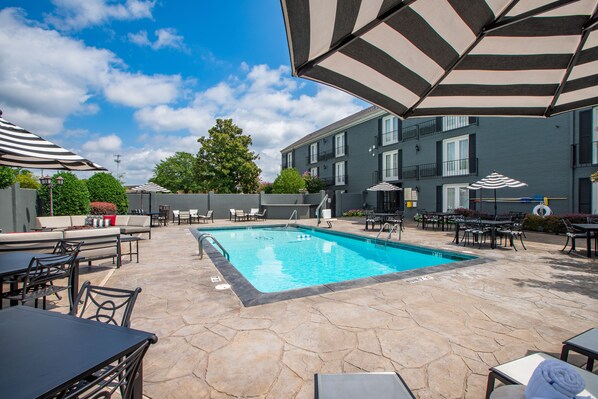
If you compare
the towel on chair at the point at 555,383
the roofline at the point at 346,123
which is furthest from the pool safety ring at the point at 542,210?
the towel on chair at the point at 555,383

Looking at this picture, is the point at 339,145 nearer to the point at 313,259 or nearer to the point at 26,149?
the point at 313,259

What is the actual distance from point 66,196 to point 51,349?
12512 mm

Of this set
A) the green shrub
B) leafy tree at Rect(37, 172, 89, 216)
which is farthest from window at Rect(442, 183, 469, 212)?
leafy tree at Rect(37, 172, 89, 216)

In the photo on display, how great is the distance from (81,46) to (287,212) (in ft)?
46.9

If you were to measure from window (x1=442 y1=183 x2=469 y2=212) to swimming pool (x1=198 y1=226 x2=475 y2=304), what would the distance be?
8.56 m

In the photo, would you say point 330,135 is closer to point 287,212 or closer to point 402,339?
point 287,212

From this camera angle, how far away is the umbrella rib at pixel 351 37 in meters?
1.86

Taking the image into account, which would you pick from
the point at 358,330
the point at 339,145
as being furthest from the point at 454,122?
the point at 358,330

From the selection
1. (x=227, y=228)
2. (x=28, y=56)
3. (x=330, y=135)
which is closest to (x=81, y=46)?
(x=28, y=56)

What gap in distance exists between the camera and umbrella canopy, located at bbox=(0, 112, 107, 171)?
393 cm

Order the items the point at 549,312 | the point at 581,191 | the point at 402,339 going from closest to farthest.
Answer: the point at 402,339, the point at 549,312, the point at 581,191

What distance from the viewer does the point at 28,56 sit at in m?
6.78

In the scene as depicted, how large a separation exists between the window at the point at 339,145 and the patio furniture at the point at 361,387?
955 inches

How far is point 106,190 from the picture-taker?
45.2 ft
